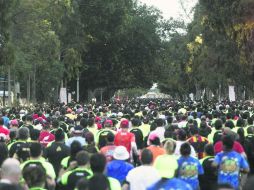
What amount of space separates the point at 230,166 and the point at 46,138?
505 cm

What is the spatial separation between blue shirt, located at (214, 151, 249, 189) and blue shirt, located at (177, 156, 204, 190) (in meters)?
0.45

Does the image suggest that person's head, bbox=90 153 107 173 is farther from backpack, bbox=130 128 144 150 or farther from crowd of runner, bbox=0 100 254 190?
backpack, bbox=130 128 144 150

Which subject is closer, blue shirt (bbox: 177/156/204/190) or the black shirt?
blue shirt (bbox: 177/156/204/190)

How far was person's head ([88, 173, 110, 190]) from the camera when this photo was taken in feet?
23.1

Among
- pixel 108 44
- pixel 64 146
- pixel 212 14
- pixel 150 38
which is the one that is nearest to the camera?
pixel 64 146

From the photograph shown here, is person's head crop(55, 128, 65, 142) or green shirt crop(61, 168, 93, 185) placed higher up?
person's head crop(55, 128, 65, 142)

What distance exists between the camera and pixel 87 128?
1483 centimetres

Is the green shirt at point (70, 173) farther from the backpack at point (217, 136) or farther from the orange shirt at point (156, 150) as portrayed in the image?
the backpack at point (217, 136)

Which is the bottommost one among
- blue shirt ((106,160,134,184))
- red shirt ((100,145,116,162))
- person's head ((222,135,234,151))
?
blue shirt ((106,160,134,184))

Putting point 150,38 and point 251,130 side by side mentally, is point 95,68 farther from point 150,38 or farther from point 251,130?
point 251,130

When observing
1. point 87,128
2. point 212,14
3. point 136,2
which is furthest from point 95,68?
point 87,128

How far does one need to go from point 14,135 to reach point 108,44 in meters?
51.6

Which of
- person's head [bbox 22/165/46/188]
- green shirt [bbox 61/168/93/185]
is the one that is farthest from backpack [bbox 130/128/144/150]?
person's head [bbox 22/165/46/188]

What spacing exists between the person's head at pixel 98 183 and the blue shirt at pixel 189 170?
→ 2.14m
